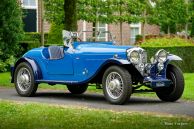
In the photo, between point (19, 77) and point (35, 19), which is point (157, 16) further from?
point (19, 77)

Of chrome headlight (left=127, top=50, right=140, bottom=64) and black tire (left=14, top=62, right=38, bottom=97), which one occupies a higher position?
chrome headlight (left=127, top=50, right=140, bottom=64)

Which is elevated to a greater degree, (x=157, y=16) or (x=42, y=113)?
(x=157, y=16)

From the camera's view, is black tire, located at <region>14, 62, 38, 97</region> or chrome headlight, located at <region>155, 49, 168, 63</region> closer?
chrome headlight, located at <region>155, 49, 168, 63</region>

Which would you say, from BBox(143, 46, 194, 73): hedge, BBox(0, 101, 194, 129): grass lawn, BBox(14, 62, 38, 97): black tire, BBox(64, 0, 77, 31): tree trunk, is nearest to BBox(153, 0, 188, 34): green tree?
BBox(143, 46, 194, 73): hedge

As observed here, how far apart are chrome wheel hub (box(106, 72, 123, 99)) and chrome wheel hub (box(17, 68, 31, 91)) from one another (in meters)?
2.53

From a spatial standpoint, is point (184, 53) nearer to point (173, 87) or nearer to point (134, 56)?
point (173, 87)

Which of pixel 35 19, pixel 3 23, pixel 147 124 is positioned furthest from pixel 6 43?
pixel 147 124

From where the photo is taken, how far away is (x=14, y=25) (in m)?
24.3

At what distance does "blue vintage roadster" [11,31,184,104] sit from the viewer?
42.4ft

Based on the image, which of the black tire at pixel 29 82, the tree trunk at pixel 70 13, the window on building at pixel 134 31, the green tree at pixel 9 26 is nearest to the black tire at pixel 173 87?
the black tire at pixel 29 82

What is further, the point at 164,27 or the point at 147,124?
the point at 164,27

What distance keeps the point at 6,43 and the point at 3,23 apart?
749 mm

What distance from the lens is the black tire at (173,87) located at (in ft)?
Result: 44.1

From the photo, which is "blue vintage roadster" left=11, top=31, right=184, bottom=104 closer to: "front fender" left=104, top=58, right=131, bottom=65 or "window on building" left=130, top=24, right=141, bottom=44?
"front fender" left=104, top=58, right=131, bottom=65
